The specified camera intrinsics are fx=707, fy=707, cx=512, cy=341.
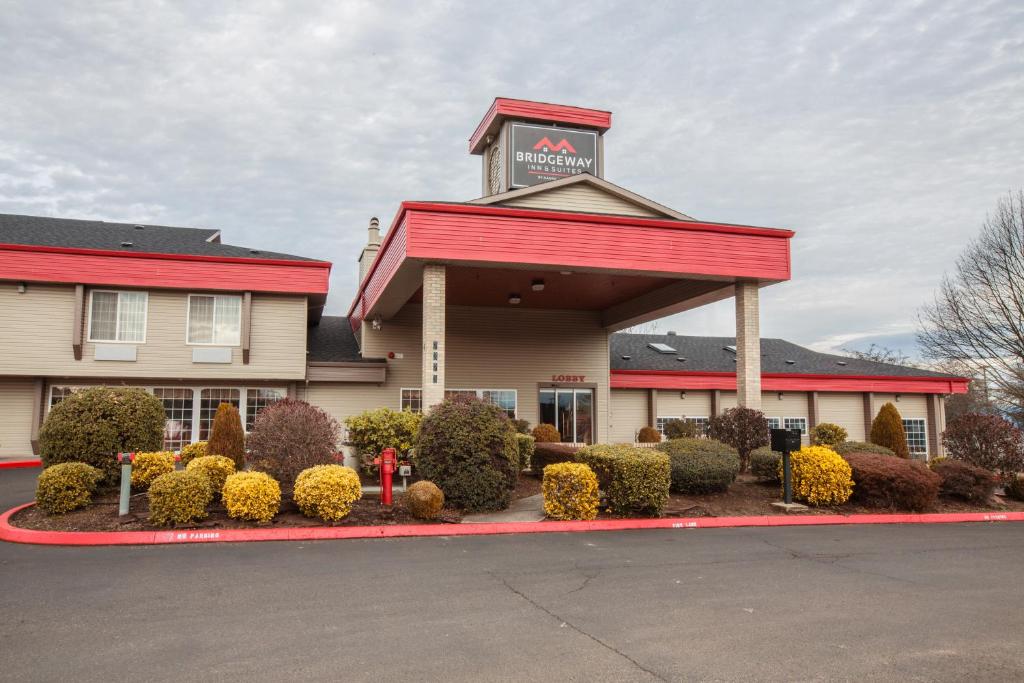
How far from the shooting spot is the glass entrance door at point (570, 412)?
23.2 m

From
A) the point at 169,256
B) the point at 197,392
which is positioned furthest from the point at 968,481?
the point at 169,256

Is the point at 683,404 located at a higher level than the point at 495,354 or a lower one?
lower

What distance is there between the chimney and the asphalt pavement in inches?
687

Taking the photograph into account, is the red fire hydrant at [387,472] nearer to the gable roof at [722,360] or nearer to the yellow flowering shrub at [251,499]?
the yellow flowering shrub at [251,499]

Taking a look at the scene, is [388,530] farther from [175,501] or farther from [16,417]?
[16,417]

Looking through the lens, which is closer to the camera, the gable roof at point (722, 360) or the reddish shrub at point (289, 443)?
the reddish shrub at point (289, 443)

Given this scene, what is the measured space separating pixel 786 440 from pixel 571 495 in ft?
12.8

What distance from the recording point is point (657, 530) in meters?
10.4

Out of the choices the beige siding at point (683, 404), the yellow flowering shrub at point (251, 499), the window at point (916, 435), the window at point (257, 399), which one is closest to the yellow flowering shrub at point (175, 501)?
the yellow flowering shrub at point (251, 499)

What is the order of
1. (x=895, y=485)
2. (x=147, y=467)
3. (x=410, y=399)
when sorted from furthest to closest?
(x=410, y=399) < (x=895, y=485) < (x=147, y=467)

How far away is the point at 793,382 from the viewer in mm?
26391

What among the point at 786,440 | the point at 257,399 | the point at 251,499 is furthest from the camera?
the point at 257,399

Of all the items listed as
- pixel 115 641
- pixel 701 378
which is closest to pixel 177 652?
pixel 115 641

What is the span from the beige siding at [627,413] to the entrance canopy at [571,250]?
7.34 meters
